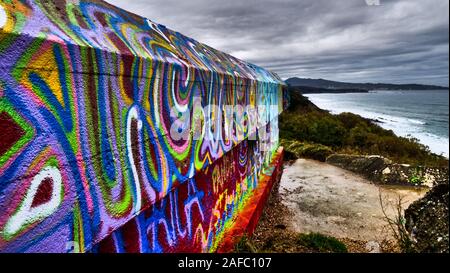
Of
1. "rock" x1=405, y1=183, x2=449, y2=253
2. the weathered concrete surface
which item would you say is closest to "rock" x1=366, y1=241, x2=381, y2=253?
the weathered concrete surface

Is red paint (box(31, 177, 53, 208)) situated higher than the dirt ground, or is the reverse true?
red paint (box(31, 177, 53, 208))

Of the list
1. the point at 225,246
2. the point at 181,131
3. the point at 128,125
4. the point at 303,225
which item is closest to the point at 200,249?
the point at 225,246

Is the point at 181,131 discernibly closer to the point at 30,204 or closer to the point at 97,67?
the point at 97,67

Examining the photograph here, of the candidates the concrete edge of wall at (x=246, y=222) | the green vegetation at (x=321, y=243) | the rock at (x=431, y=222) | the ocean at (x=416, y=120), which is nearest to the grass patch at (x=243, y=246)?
the concrete edge of wall at (x=246, y=222)

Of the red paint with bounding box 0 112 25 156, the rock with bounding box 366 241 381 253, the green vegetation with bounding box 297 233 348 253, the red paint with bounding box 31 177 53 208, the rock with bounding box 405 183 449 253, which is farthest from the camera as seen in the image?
the rock with bounding box 366 241 381 253

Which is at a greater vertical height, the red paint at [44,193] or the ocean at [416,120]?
the red paint at [44,193]

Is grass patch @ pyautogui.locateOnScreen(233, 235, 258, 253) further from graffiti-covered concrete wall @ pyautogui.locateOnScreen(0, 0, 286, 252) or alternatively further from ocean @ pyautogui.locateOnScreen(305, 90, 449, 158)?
ocean @ pyautogui.locateOnScreen(305, 90, 449, 158)

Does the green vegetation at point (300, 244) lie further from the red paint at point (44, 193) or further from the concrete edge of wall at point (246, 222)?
the red paint at point (44, 193)

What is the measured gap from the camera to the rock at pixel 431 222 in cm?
359

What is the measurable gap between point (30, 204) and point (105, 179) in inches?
14.7

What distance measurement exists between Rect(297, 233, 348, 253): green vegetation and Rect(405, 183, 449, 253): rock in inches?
38.9

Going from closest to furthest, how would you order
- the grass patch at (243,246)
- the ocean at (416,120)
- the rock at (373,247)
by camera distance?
the grass patch at (243,246)
the rock at (373,247)
the ocean at (416,120)

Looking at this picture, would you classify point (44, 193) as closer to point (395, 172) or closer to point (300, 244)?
point (300, 244)

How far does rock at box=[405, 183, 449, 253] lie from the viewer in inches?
141
